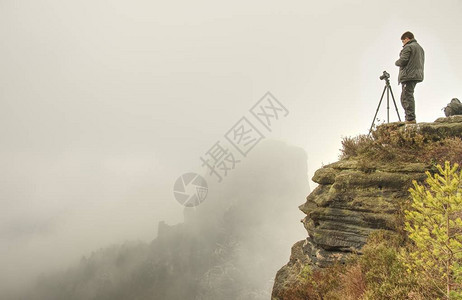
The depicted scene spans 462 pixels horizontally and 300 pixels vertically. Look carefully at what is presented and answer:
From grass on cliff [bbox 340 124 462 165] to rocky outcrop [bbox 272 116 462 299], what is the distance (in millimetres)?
302

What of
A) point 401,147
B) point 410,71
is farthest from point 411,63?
point 401,147

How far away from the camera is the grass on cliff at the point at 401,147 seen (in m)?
7.56

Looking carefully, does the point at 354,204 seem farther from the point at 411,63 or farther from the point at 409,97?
the point at 411,63

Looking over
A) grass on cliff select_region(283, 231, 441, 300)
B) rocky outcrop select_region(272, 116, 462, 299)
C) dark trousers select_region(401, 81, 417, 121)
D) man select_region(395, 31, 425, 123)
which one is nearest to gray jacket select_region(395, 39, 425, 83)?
Answer: man select_region(395, 31, 425, 123)

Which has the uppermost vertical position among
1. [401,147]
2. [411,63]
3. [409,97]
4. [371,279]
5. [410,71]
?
[411,63]

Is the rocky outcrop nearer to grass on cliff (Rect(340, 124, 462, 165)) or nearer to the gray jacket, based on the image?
grass on cliff (Rect(340, 124, 462, 165))

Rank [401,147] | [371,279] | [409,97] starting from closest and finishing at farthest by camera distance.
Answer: [371,279] < [401,147] < [409,97]

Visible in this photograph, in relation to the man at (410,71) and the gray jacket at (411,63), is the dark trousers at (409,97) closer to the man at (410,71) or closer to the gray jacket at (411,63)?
the man at (410,71)

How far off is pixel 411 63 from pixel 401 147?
3451 mm

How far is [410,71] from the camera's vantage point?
8.88 meters

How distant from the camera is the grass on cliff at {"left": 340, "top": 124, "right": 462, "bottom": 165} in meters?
7.56

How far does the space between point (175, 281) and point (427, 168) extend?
176 m

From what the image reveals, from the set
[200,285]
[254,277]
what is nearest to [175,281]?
[200,285]

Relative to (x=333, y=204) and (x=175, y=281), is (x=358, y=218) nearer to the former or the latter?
(x=333, y=204)
